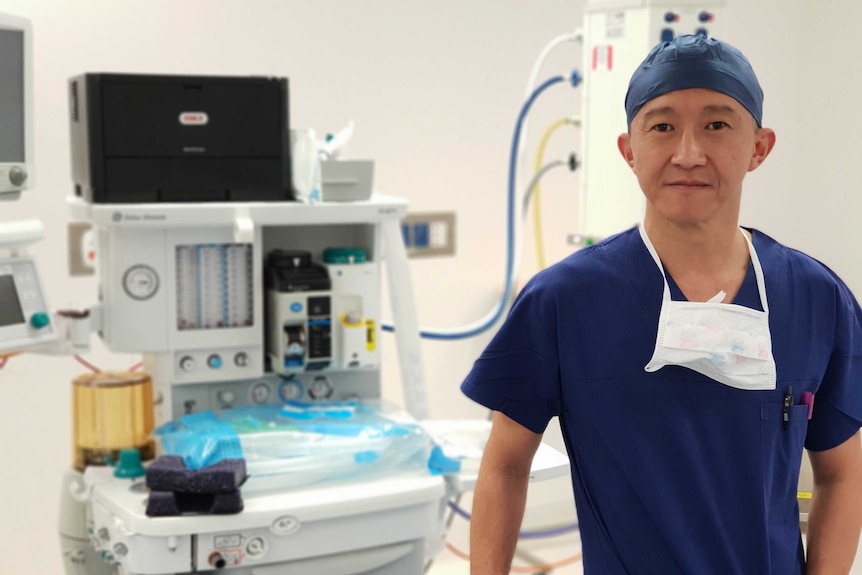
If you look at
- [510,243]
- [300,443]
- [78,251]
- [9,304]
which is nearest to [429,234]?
[510,243]

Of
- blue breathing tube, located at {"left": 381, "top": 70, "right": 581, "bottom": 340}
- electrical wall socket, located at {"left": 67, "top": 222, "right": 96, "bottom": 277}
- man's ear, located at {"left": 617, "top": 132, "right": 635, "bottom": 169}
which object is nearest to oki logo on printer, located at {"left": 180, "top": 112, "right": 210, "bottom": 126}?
electrical wall socket, located at {"left": 67, "top": 222, "right": 96, "bottom": 277}

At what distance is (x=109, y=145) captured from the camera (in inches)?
82.7

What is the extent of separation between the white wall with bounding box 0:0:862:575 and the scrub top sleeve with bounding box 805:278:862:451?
2.40ft

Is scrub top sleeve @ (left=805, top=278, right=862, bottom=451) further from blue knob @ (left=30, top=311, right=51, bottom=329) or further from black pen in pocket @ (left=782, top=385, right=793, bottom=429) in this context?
blue knob @ (left=30, top=311, right=51, bottom=329)

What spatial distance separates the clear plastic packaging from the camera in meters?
1.94

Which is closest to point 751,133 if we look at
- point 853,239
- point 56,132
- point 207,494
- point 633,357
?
point 633,357

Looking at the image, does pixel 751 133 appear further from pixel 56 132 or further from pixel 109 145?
pixel 56 132

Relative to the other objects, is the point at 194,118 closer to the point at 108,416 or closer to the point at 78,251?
the point at 108,416

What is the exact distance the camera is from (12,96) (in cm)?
190

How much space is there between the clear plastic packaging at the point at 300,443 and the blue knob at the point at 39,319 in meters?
0.31

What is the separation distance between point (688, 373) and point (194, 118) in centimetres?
130

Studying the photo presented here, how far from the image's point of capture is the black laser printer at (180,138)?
2098mm

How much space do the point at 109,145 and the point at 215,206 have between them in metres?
0.24

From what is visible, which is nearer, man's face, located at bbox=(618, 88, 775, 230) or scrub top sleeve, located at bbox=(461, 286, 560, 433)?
man's face, located at bbox=(618, 88, 775, 230)
